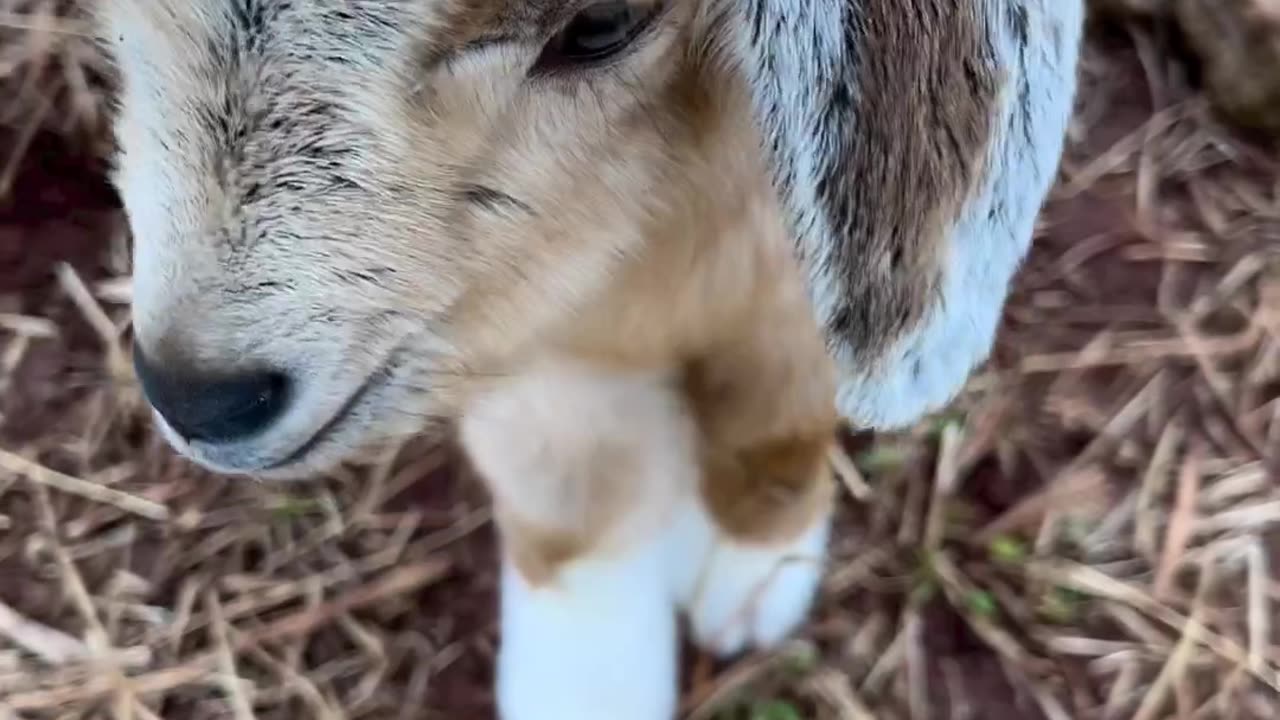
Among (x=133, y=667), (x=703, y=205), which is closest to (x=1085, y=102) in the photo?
(x=703, y=205)

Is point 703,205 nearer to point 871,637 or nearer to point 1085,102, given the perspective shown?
point 871,637

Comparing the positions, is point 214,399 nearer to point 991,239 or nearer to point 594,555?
point 991,239

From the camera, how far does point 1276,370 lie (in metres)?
1.59

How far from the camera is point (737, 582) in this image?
1.42 metres

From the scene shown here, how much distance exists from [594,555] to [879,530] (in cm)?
34

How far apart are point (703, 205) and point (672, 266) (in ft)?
0.24

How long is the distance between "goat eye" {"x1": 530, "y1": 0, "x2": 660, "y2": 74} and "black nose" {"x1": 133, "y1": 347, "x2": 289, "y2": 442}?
22cm

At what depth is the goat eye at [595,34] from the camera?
76cm

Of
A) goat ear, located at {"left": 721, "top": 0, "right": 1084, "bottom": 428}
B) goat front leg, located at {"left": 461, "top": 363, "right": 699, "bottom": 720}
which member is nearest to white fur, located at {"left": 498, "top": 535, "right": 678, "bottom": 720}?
goat front leg, located at {"left": 461, "top": 363, "right": 699, "bottom": 720}

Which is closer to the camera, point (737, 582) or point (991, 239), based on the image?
point (991, 239)

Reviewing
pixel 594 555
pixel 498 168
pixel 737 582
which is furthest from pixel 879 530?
pixel 498 168

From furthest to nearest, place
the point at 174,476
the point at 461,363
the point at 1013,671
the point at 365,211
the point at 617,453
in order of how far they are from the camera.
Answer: the point at 174,476 < the point at 1013,671 < the point at 617,453 < the point at 461,363 < the point at 365,211

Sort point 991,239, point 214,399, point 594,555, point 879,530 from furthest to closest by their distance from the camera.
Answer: point 879,530 → point 594,555 → point 991,239 → point 214,399

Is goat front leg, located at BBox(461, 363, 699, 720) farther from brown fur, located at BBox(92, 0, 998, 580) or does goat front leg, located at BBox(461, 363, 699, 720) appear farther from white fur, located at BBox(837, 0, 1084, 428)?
white fur, located at BBox(837, 0, 1084, 428)
